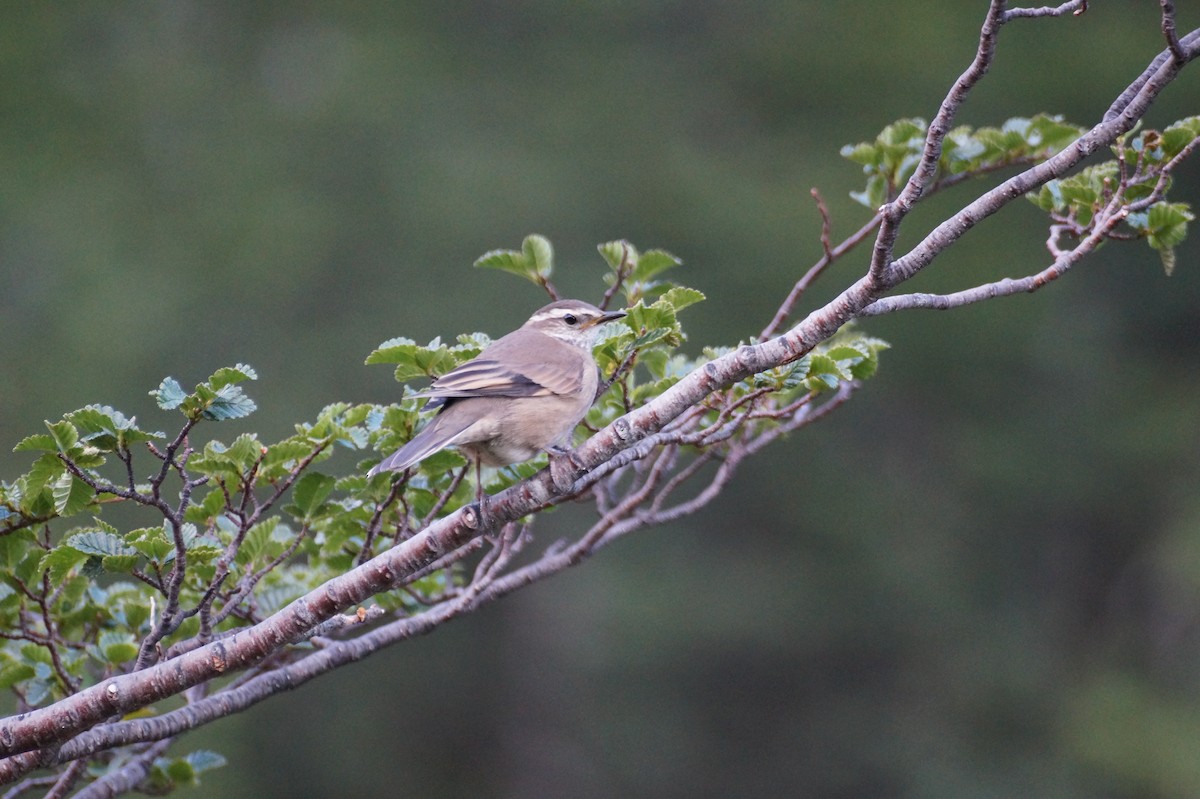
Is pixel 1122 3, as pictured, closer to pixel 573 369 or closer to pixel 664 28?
pixel 664 28

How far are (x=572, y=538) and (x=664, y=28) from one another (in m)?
7.59

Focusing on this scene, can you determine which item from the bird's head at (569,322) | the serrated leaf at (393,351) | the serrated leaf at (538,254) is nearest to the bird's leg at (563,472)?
the serrated leaf at (393,351)

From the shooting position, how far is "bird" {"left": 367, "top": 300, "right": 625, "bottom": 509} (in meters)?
4.34

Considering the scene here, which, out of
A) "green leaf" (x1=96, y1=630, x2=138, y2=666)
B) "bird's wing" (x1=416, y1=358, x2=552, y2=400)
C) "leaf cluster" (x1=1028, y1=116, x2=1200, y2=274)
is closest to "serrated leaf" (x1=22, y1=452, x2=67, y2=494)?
"green leaf" (x1=96, y1=630, x2=138, y2=666)

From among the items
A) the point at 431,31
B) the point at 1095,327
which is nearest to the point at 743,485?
the point at 1095,327

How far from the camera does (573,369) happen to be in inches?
203

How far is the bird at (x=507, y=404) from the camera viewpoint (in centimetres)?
434

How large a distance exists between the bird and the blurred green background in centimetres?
977

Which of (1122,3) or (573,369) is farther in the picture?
(1122,3)

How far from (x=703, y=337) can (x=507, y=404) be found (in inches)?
405

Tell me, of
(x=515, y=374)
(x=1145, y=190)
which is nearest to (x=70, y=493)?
(x=515, y=374)

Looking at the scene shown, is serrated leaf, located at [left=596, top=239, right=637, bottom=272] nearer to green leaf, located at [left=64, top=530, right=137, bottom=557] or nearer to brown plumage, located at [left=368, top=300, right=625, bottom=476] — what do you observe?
brown plumage, located at [left=368, top=300, right=625, bottom=476]

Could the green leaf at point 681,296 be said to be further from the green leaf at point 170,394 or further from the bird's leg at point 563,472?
the green leaf at point 170,394

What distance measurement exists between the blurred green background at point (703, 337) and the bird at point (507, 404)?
32.1 feet
